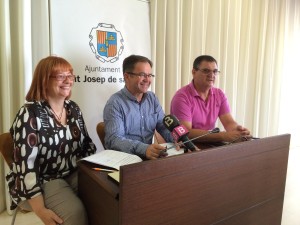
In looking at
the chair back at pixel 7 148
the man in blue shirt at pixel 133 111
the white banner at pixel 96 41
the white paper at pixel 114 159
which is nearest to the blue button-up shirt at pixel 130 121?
the man in blue shirt at pixel 133 111

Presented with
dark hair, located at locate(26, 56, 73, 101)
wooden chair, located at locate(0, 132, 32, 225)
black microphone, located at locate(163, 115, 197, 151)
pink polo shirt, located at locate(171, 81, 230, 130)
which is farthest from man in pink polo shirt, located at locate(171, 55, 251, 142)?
wooden chair, located at locate(0, 132, 32, 225)

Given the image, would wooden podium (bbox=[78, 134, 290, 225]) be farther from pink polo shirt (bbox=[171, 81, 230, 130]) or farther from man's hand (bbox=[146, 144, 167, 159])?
pink polo shirt (bbox=[171, 81, 230, 130])

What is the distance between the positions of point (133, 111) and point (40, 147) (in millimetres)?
597

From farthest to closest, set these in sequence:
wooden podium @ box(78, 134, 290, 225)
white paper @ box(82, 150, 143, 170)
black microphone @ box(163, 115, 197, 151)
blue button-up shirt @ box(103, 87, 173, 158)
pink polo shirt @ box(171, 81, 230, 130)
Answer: pink polo shirt @ box(171, 81, 230, 130), blue button-up shirt @ box(103, 87, 173, 158), black microphone @ box(163, 115, 197, 151), white paper @ box(82, 150, 143, 170), wooden podium @ box(78, 134, 290, 225)

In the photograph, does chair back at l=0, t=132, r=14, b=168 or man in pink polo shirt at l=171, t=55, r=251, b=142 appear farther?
man in pink polo shirt at l=171, t=55, r=251, b=142

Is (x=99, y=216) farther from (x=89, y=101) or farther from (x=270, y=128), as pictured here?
(x=270, y=128)

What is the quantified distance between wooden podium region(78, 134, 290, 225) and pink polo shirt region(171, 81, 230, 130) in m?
0.73

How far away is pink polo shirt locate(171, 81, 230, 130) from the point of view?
1974 millimetres

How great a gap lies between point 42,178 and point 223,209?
0.96 metres

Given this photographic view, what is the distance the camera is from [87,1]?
2.15 meters

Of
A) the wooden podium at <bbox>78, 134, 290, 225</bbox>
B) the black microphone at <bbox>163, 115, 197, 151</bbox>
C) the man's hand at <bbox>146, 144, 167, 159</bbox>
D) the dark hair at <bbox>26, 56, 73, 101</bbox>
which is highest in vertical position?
the dark hair at <bbox>26, 56, 73, 101</bbox>

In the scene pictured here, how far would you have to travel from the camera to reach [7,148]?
1.40m

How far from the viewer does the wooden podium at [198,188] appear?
0.92 m

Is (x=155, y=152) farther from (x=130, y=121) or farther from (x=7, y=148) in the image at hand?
(x=7, y=148)
